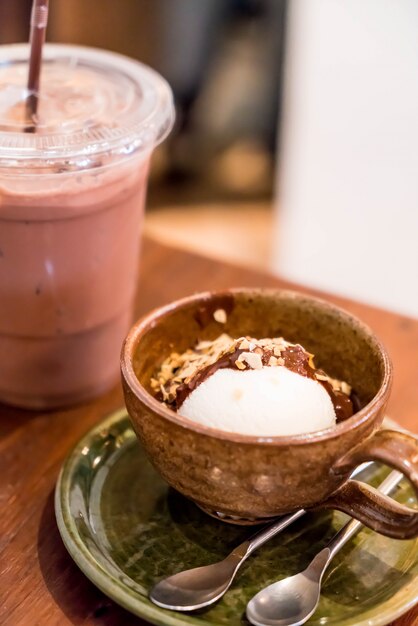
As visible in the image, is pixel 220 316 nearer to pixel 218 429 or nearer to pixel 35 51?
pixel 218 429

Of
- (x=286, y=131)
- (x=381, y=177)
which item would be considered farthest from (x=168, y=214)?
(x=381, y=177)

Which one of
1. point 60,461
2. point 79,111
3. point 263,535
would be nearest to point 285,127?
point 79,111

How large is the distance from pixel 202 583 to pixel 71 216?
37 cm

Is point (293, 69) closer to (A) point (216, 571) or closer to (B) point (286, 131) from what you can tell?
(B) point (286, 131)

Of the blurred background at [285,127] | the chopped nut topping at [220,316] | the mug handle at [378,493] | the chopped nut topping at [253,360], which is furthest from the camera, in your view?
the blurred background at [285,127]

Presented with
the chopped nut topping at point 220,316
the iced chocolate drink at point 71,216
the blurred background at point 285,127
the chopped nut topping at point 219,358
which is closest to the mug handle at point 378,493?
the chopped nut topping at point 219,358

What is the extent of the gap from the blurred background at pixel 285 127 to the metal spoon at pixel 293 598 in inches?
60.5

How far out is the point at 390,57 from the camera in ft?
7.34

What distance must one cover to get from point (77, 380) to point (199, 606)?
13.6 inches

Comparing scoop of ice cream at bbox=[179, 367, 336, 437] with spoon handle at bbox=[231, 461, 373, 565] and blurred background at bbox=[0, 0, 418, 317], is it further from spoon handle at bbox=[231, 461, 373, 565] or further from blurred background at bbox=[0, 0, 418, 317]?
blurred background at bbox=[0, 0, 418, 317]

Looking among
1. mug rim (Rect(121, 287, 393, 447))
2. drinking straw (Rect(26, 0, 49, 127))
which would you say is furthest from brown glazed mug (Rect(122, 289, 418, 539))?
drinking straw (Rect(26, 0, 49, 127))

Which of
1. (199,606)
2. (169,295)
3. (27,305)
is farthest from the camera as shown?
(169,295)

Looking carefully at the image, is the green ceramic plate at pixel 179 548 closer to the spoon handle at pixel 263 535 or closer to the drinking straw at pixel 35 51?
the spoon handle at pixel 263 535

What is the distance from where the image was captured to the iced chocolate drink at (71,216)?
0.73 metres
